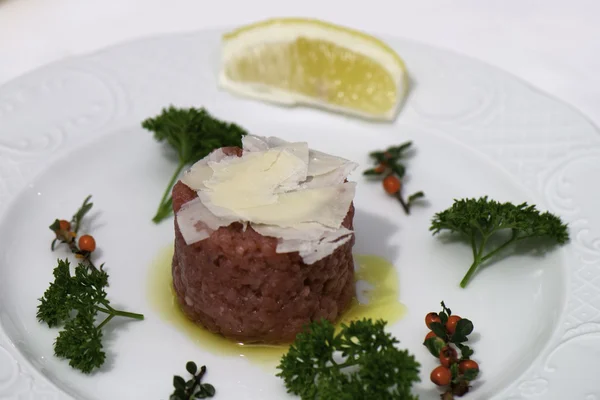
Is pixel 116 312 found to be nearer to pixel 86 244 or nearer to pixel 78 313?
pixel 78 313

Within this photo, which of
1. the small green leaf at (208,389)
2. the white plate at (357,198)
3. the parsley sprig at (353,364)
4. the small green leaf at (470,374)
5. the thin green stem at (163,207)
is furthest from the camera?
the thin green stem at (163,207)

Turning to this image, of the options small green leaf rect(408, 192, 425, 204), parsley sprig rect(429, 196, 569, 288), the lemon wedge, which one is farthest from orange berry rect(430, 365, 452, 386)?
the lemon wedge

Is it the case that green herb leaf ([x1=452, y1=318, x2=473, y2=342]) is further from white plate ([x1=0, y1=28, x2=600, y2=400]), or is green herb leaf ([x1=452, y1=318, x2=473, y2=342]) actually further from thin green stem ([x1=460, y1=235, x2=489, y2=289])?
thin green stem ([x1=460, y1=235, x2=489, y2=289])

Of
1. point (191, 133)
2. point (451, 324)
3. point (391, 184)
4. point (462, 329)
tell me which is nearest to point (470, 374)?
point (462, 329)

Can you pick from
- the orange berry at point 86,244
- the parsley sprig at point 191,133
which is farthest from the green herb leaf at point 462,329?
the orange berry at point 86,244

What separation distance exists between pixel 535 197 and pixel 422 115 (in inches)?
35.1

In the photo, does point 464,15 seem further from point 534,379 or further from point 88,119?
point 534,379

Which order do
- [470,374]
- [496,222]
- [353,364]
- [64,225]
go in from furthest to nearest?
[64,225]
[496,222]
[470,374]
[353,364]

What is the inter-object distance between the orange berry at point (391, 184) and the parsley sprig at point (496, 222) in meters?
0.52

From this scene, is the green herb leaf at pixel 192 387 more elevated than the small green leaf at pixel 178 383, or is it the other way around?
the small green leaf at pixel 178 383

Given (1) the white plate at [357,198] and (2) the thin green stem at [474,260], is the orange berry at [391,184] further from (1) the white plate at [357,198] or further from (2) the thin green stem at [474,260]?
(2) the thin green stem at [474,260]

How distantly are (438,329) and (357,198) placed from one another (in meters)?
1.23

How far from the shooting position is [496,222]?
11.9 feet

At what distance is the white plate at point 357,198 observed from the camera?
10.7ft
